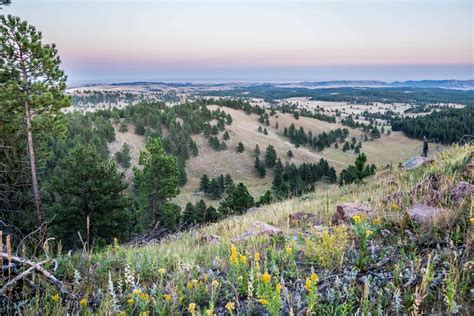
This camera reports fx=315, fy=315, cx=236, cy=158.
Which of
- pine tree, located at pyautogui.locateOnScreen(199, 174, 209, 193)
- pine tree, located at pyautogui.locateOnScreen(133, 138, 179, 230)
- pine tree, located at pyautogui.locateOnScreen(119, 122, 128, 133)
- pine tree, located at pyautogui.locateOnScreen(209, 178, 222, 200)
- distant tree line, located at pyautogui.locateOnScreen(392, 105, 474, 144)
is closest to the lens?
pine tree, located at pyautogui.locateOnScreen(133, 138, 179, 230)

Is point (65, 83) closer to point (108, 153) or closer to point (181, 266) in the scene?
point (181, 266)

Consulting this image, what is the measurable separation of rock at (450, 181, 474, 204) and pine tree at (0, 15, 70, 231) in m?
15.7

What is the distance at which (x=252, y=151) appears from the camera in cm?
7612

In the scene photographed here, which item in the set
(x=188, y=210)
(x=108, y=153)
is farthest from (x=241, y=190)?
(x=108, y=153)

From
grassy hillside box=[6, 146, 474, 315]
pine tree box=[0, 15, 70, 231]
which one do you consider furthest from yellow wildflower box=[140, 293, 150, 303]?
pine tree box=[0, 15, 70, 231]

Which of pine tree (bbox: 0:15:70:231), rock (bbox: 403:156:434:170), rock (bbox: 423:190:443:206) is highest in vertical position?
pine tree (bbox: 0:15:70:231)

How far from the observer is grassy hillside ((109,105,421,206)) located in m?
65.4

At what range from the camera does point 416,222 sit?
3379 millimetres

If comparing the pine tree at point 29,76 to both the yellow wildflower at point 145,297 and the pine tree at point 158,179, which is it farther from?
the yellow wildflower at point 145,297

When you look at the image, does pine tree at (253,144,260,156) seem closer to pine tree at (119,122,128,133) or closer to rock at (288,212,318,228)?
pine tree at (119,122,128,133)

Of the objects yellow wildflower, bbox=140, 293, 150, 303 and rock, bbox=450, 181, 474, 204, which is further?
rock, bbox=450, 181, 474, 204

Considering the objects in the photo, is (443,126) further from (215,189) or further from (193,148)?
(215,189)

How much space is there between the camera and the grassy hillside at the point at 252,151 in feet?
215

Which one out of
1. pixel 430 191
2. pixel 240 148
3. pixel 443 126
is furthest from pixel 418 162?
pixel 443 126
